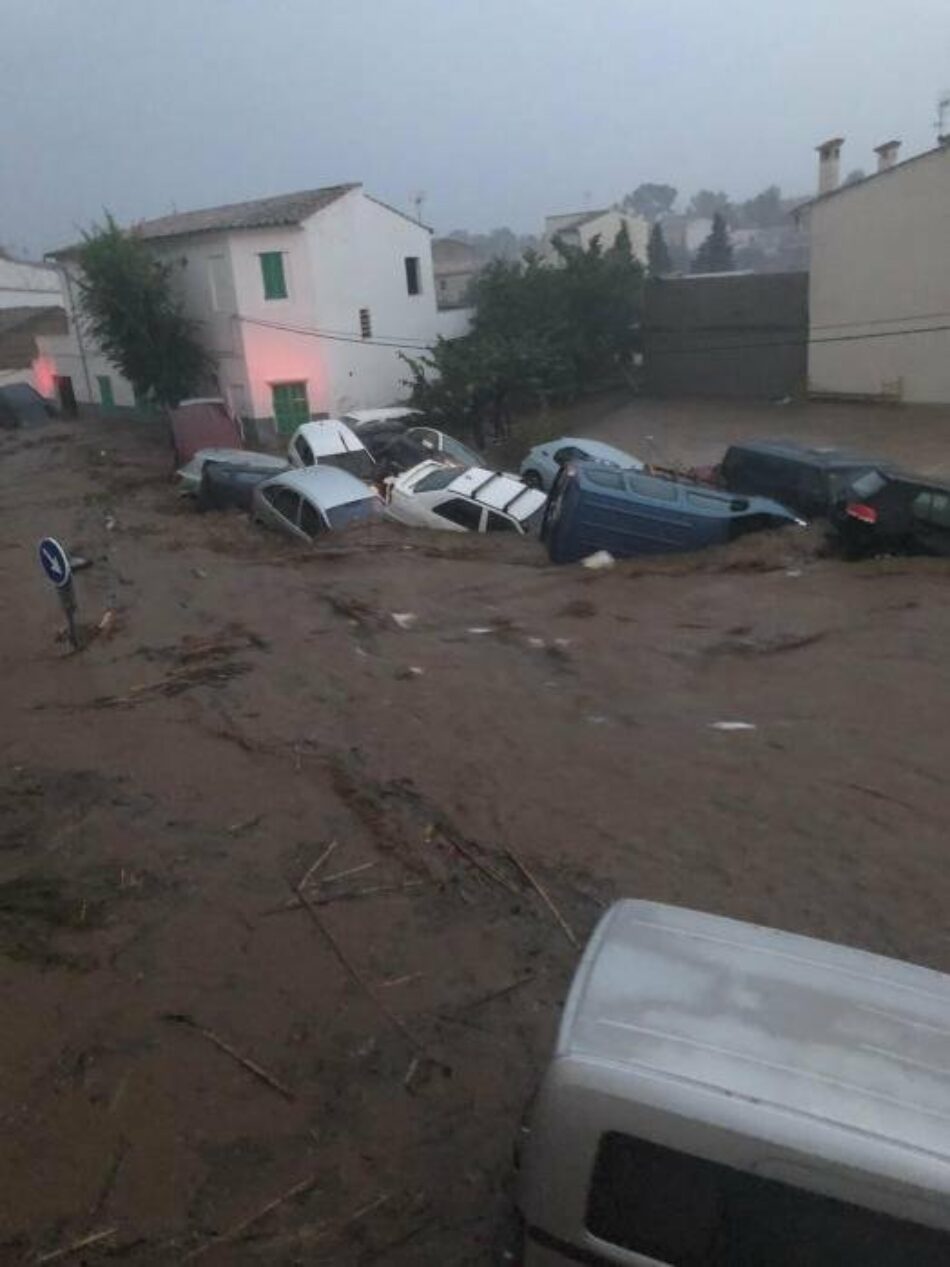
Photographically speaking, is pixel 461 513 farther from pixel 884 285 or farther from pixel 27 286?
pixel 27 286

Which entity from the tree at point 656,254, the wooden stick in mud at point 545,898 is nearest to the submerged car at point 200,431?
the wooden stick in mud at point 545,898

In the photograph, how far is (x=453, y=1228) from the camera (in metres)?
3.77

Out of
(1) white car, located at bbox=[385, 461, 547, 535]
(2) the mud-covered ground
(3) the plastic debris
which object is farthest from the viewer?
(1) white car, located at bbox=[385, 461, 547, 535]

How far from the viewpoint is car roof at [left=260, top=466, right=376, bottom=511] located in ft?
50.4

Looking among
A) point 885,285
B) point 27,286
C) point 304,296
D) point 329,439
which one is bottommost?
point 329,439

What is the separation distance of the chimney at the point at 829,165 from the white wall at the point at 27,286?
41.5 meters

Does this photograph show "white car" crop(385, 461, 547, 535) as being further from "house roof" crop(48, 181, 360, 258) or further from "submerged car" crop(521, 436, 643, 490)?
"house roof" crop(48, 181, 360, 258)

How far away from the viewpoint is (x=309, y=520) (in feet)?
51.1

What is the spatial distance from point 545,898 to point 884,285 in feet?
85.6

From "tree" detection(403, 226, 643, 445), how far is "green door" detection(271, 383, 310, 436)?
10.7ft

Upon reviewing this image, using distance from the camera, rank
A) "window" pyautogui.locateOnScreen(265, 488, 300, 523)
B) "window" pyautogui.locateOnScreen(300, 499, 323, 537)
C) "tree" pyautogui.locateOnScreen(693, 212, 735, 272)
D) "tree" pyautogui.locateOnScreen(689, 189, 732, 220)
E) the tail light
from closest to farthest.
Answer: the tail light, "window" pyautogui.locateOnScreen(300, 499, 323, 537), "window" pyautogui.locateOnScreen(265, 488, 300, 523), "tree" pyautogui.locateOnScreen(693, 212, 735, 272), "tree" pyautogui.locateOnScreen(689, 189, 732, 220)

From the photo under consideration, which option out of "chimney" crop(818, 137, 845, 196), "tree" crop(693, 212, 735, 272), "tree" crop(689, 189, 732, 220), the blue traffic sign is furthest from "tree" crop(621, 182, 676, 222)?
the blue traffic sign

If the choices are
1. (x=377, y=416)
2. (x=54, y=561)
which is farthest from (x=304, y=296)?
(x=54, y=561)

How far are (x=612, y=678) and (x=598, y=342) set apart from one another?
89.9 ft
